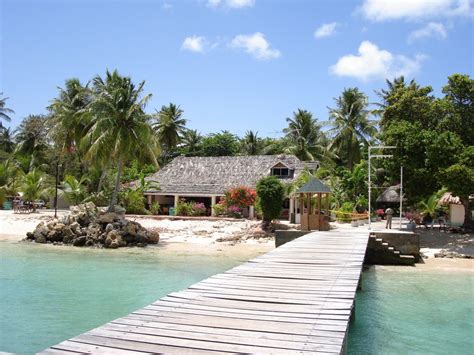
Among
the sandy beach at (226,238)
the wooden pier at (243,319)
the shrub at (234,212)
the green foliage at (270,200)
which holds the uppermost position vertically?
the green foliage at (270,200)

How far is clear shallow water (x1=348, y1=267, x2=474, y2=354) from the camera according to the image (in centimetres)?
916

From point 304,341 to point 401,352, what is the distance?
15.7ft

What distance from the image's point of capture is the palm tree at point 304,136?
4475cm

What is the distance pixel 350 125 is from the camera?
43969 millimetres

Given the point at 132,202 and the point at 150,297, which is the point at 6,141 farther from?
the point at 150,297

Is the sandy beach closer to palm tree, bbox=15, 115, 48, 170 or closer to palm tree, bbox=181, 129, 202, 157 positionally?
palm tree, bbox=15, 115, 48, 170

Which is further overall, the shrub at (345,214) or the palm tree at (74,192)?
the palm tree at (74,192)

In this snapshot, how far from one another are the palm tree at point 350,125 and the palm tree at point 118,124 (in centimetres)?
2162

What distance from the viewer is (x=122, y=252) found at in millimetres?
21984

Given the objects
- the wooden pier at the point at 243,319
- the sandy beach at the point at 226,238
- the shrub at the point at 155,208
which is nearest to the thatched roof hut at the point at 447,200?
the sandy beach at the point at 226,238

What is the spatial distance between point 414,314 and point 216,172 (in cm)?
2690

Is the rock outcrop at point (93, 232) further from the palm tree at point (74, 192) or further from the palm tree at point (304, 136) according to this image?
the palm tree at point (304, 136)

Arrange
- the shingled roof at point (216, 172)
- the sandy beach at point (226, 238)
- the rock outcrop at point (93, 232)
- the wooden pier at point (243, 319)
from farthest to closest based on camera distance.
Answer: the shingled roof at point (216, 172), the rock outcrop at point (93, 232), the sandy beach at point (226, 238), the wooden pier at point (243, 319)

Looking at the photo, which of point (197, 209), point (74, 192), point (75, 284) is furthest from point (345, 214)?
point (75, 284)
